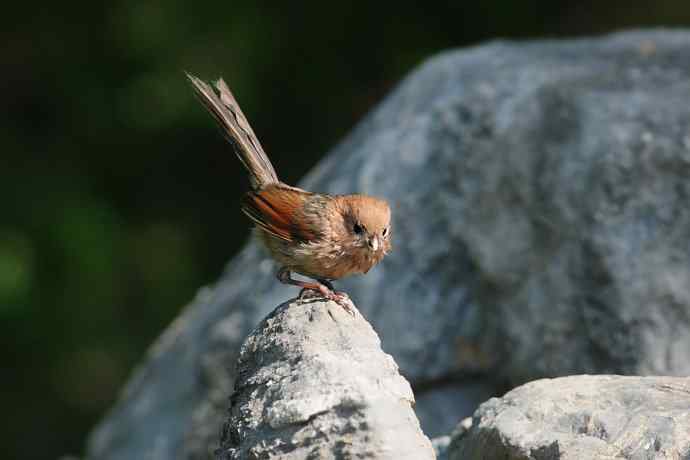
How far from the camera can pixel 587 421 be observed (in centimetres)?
334

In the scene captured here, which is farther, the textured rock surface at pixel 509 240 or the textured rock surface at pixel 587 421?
the textured rock surface at pixel 509 240

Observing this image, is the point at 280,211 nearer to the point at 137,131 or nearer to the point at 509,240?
the point at 509,240

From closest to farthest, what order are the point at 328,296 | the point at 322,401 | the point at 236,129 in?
the point at 322,401, the point at 328,296, the point at 236,129

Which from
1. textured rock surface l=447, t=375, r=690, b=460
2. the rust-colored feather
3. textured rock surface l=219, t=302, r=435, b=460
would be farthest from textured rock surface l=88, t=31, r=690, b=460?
textured rock surface l=219, t=302, r=435, b=460

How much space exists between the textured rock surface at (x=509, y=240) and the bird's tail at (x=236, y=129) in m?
1.23

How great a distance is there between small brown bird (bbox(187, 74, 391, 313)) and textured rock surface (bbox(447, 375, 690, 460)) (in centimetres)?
85

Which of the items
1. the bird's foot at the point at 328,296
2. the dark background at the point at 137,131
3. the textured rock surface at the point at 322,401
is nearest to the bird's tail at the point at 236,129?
the bird's foot at the point at 328,296

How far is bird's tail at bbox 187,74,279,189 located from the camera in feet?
15.5

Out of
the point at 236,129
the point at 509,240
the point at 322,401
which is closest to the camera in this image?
the point at 322,401

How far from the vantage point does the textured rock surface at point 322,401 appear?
2.90 m

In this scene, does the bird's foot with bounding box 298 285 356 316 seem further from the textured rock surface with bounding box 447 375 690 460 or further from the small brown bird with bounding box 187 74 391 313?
the textured rock surface with bounding box 447 375 690 460

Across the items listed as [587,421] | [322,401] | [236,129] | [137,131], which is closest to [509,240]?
[236,129]

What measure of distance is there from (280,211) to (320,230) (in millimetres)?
226

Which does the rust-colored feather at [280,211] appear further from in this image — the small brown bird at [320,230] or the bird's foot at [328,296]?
the bird's foot at [328,296]
